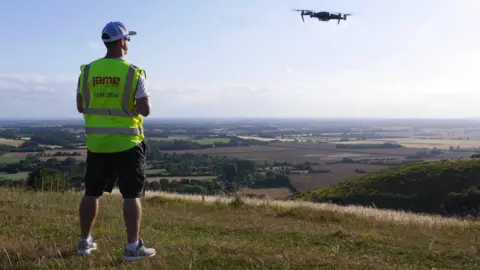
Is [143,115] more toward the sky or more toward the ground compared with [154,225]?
more toward the sky

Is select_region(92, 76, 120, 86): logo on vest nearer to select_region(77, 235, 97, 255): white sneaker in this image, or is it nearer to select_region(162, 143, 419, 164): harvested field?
select_region(77, 235, 97, 255): white sneaker

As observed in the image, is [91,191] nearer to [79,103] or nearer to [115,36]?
[79,103]

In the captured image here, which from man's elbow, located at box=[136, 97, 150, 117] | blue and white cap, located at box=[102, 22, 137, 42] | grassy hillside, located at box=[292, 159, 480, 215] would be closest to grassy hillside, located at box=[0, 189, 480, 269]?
man's elbow, located at box=[136, 97, 150, 117]

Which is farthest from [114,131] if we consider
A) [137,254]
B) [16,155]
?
[16,155]

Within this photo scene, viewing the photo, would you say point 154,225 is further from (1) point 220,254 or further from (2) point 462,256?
(2) point 462,256

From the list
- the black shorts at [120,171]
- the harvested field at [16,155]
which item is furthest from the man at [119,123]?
the harvested field at [16,155]

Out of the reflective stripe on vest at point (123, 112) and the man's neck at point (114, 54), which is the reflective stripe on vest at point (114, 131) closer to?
the reflective stripe on vest at point (123, 112)

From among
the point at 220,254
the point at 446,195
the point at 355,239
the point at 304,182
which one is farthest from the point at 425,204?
the point at 220,254
